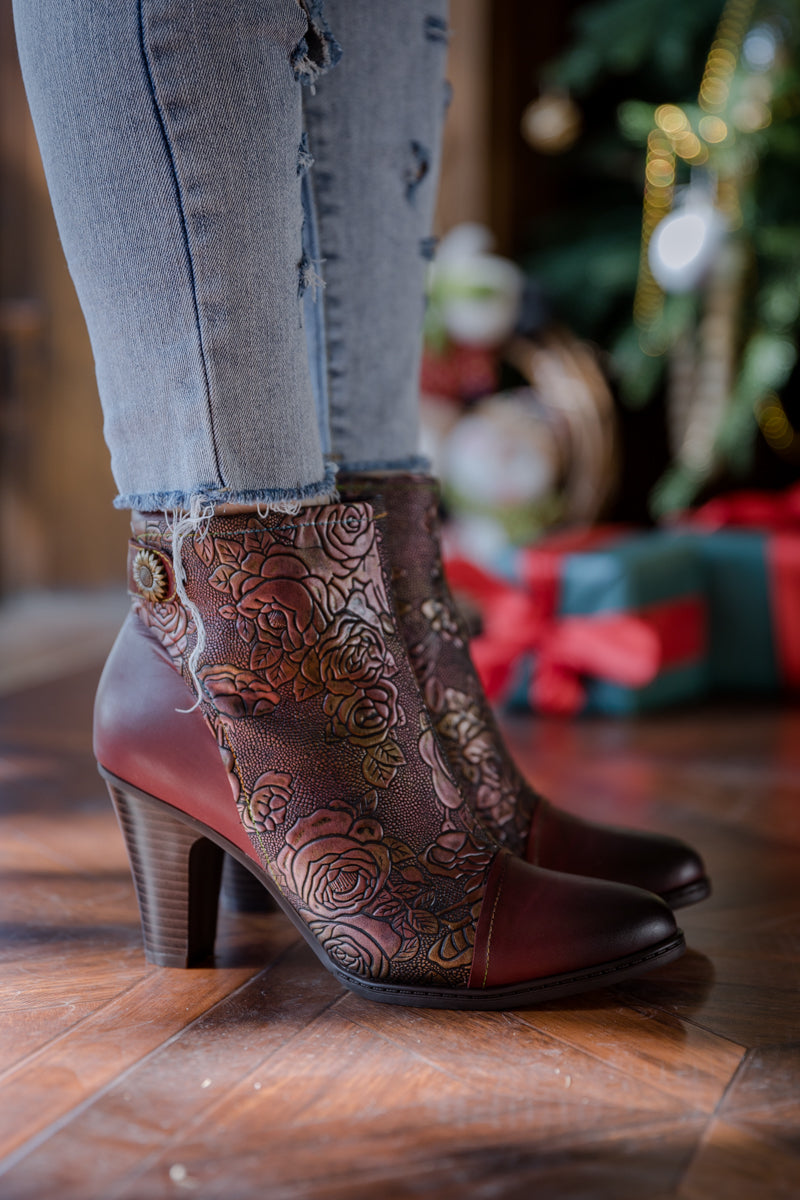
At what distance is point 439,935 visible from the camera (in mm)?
516

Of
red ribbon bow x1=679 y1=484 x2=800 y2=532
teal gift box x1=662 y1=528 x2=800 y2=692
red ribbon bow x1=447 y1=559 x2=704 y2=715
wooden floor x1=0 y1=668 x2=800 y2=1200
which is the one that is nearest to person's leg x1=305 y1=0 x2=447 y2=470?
wooden floor x1=0 y1=668 x2=800 y2=1200

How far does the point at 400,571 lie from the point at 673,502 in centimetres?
135

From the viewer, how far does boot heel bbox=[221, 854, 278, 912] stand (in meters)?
0.67

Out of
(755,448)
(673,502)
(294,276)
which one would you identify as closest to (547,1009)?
(294,276)

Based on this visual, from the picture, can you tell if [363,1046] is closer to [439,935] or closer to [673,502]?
[439,935]

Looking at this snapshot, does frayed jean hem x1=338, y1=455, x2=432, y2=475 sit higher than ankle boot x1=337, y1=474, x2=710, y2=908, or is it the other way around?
frayed jean hem x1=338, y1=455, x2=432, y2=475

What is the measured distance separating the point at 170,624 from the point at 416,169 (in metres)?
0.33

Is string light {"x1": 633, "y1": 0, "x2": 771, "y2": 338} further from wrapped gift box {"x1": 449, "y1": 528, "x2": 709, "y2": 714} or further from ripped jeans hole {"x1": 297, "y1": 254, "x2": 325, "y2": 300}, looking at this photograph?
ripped jeans hole {"x1": 297, "y1": 254, "x2": 325, "y2": 300}

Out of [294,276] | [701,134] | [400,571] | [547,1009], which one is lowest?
[547,1009]

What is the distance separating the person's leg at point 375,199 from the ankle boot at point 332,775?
14 centimetres

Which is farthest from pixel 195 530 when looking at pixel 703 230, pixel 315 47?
pixel 703 230

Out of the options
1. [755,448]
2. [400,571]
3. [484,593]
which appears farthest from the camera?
[755,448]

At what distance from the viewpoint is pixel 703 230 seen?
69.2 inches

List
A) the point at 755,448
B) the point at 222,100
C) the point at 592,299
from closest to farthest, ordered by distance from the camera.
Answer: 1. the point at 222,100
2. the point at 592,299
3. the point at 755,448
